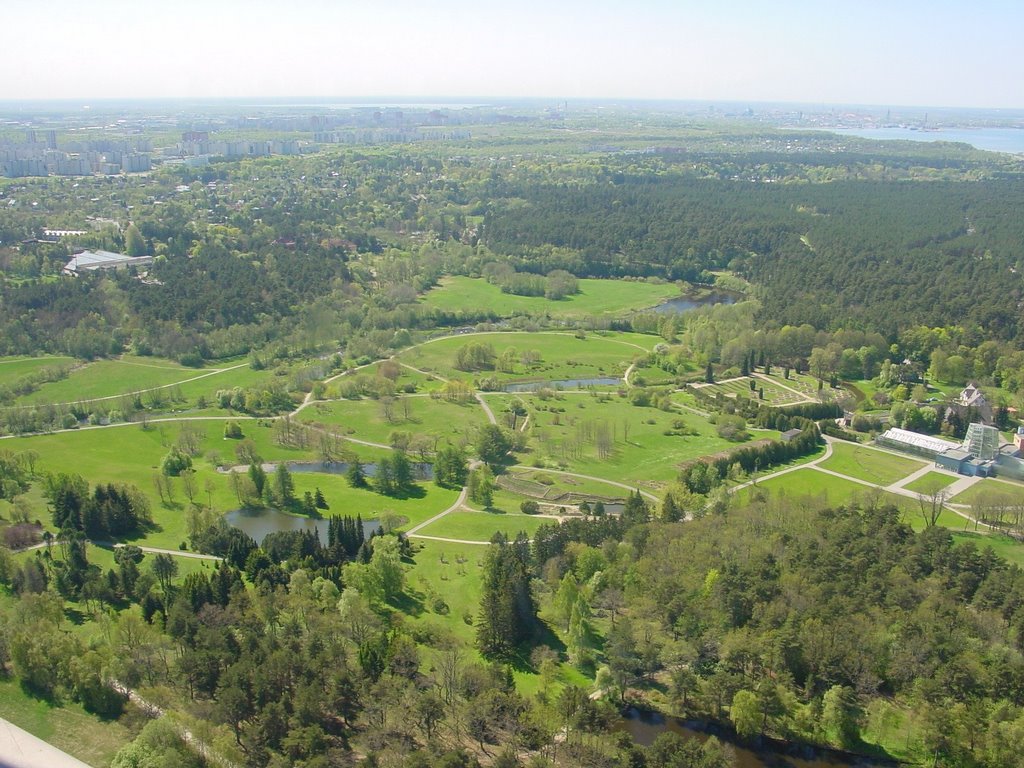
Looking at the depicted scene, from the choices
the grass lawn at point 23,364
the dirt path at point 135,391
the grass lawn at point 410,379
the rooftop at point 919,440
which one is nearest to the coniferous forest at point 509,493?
the grass lawn at point 23,364

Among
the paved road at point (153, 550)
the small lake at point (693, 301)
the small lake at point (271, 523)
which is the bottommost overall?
the small lake at point (271, 523)

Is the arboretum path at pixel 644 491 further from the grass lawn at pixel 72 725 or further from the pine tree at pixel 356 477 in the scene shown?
the grass lawn at pixel 72 725

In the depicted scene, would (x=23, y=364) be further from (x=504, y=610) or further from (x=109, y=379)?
(x=504, y=610)

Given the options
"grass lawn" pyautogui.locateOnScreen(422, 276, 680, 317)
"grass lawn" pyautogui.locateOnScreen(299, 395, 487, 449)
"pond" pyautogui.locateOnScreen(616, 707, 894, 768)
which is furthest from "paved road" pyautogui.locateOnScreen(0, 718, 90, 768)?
"grass lawn" pyautogui.locateOnScreen(422, 276, 680, 317)

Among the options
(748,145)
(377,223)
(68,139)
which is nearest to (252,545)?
(377,223)

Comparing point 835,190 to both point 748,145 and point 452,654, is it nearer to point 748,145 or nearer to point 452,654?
point 748,145

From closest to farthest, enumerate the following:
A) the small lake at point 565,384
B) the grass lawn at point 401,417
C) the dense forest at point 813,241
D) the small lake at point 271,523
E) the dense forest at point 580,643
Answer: the dense forest at point 580,643, the small lake at point 271,523, the grass lawn at point 401,417, the small lake at point 565,384, the dense forest at point 813,241

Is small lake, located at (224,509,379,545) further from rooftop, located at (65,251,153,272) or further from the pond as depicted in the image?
rooftop, located at (65,251,153,272)

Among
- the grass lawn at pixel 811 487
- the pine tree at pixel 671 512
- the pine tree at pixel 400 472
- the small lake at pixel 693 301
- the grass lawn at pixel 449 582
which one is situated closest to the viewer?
the grass lawn at pixel 449 582
